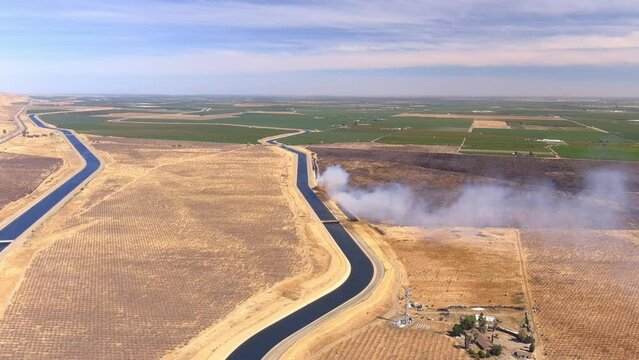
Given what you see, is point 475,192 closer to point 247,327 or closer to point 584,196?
point 584,196

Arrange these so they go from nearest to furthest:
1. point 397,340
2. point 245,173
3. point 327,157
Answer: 1. point 397,340
2. point 245,173
3. point 327,157

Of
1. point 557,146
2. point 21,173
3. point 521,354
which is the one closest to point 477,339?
point 521,354

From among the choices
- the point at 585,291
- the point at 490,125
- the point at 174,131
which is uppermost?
the point at 490,125

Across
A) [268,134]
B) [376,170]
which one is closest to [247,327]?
[376,170]

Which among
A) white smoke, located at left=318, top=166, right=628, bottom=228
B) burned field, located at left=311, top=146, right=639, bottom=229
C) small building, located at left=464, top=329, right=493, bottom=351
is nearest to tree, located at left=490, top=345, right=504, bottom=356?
small building, located at left=464, top=329, right=493, bottom=351

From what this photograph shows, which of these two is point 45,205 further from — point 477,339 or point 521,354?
point 521,354

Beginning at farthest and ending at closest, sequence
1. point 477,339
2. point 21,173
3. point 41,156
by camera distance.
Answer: point 41,156
point 21,173
point 477,339
